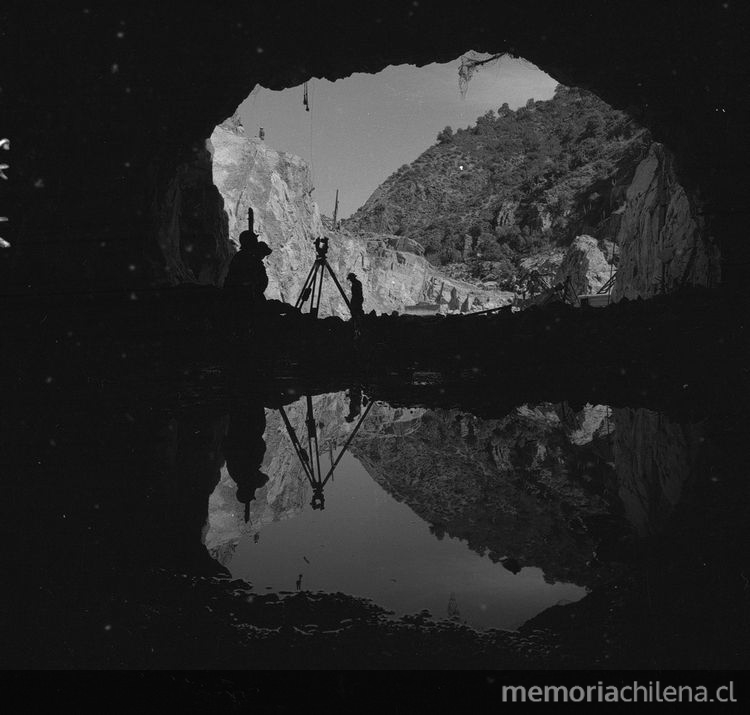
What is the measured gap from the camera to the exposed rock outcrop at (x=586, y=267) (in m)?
47.1

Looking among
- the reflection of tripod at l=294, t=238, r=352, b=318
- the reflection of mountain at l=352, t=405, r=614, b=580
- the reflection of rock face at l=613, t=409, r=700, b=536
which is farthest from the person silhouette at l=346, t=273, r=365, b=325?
the reflection of rock face at l=613, t=409, r=700, b=536

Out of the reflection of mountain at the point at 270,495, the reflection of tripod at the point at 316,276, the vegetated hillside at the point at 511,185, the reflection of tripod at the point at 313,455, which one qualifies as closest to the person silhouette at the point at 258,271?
the reflection of tripod at the point at 316,276

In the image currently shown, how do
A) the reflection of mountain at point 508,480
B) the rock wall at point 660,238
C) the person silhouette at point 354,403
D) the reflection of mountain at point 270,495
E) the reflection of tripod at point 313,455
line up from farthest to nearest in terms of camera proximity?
the rock wall at point 660,238 < the person silhouette at point 354,403 < the reflection of tripod at point 313,455 < the reflection of mountain at point 270,495 < the reflection of mountain at point 508,480

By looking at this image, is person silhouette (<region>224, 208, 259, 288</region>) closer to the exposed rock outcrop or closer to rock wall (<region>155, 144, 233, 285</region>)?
rock wall (<region>155, 144, 233, 285</region>)

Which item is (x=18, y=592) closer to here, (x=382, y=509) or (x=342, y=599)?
(x=342, y=599)

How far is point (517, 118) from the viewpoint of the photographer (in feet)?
382

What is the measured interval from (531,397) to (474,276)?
251ft

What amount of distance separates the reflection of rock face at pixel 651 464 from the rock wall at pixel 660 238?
7569 millimetres

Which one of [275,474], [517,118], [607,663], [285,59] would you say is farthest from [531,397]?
[517,118]

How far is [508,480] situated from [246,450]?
1948 millimetres

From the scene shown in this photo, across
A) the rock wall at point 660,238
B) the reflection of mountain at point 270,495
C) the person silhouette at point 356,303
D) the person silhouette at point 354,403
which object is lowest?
the reflection of mountain at point 270,495

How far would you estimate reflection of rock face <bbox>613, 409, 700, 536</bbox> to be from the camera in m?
4.01

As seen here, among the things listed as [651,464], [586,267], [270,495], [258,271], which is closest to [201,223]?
[258,271]

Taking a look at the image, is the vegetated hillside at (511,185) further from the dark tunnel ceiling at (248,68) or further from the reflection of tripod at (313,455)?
the reflection of tripod at (313,455)
